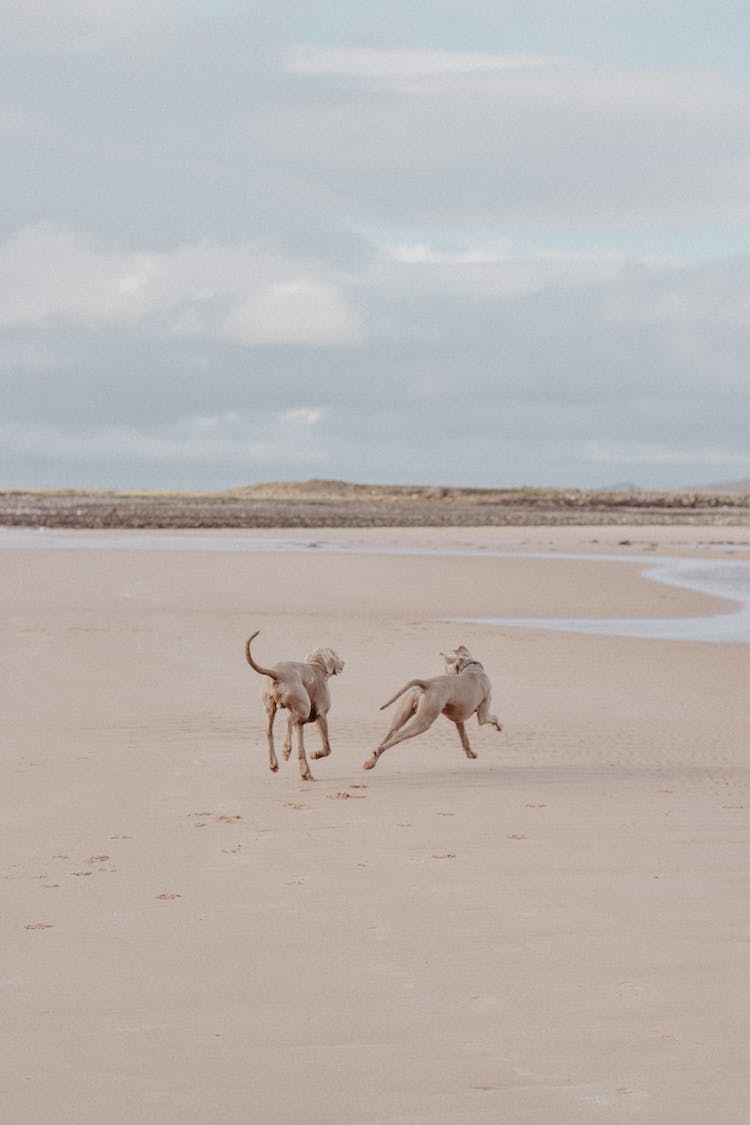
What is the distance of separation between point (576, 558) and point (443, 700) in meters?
31.4

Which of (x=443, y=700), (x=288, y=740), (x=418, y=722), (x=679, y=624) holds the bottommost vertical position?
(x=679, y=624)

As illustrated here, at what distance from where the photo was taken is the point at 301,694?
33.3 feet

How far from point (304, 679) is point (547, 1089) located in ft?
18.6

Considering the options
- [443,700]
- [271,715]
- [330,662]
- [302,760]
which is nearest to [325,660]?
[330,662]

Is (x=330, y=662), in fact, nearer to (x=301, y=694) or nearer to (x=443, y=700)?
(x=301, y=694)

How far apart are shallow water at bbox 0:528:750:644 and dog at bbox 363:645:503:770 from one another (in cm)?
1086

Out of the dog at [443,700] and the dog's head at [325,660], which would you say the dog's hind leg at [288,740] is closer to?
the dog's head at [325,660]

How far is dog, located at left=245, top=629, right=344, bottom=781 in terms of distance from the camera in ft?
33.2

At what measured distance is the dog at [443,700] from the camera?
10.3 m

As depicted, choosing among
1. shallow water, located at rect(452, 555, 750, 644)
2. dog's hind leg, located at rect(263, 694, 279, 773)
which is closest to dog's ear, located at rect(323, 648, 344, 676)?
dog's hind leg, located at rect(263, 694, 279, 773)

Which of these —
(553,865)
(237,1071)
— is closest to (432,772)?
(553,865)

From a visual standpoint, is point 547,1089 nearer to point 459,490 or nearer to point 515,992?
point 515,992

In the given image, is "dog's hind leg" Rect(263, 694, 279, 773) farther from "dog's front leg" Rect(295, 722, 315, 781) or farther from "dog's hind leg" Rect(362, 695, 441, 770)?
"dog's hind leg" Rect(362, 695, 441, 770)

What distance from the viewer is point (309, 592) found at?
2859cm
